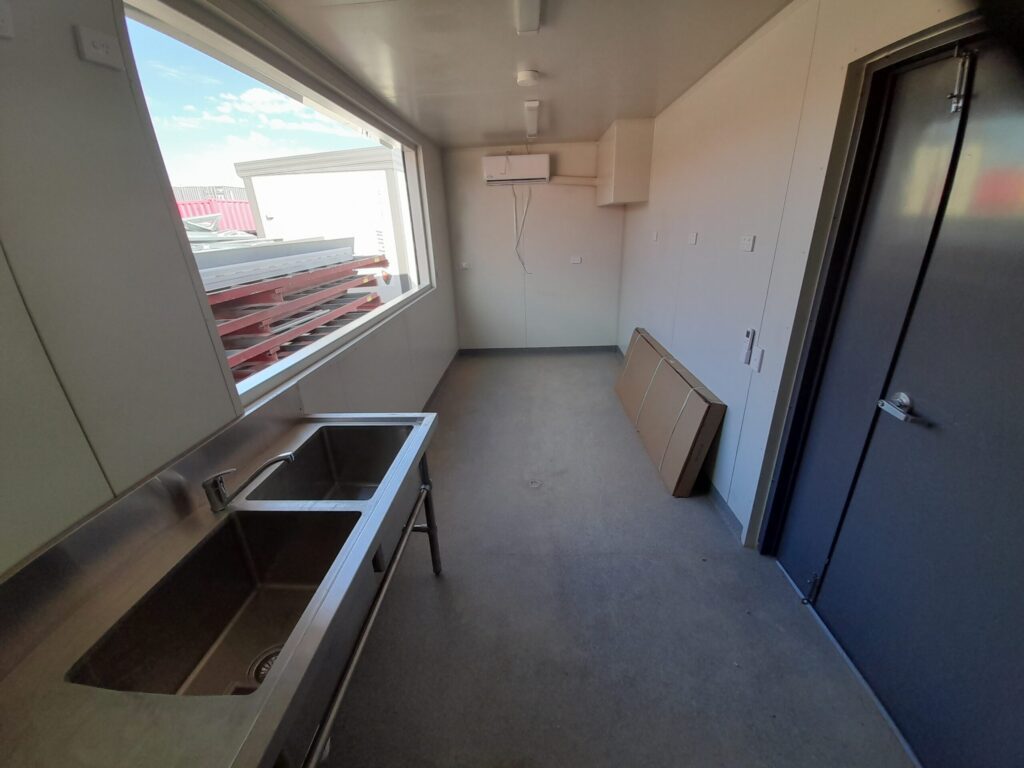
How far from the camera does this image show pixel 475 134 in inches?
144

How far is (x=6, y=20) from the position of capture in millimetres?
710

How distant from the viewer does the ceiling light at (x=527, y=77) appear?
2.13 metres

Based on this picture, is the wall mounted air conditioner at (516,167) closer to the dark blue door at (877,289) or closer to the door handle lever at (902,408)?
the dark blue door at (877,289)

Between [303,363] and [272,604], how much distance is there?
1.02m

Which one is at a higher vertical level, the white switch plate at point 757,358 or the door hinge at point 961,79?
the door hinge at point 961,79

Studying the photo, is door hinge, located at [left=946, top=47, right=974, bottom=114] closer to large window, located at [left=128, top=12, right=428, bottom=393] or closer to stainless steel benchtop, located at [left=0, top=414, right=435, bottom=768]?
stainless steel benchtop, located at [left=0, top=414, right=435, bottom=768]

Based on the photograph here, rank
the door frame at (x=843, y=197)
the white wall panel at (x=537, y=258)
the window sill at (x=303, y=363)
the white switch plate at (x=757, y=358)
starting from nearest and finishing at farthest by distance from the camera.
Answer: the door frame at (x=843, y=197) → the window sill at (x=303, y=363) → the white switch plate at (x=757, y=358) → the white wall panel at (x=537, y=258)

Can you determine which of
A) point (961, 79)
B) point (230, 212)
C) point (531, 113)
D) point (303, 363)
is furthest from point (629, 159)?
point (230, 212)

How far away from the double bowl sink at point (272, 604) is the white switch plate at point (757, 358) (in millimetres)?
1543

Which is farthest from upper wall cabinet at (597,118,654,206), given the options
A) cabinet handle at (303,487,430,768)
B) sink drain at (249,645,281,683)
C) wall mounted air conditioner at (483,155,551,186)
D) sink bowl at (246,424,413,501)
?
sink drain at (249,645,281,683)

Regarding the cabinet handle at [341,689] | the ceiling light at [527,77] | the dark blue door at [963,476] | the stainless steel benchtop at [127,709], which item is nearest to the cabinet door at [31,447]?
the stainless steel benchtop at [127,709]

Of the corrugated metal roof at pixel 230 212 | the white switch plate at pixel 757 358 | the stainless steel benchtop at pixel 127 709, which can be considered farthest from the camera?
the corrugated metal roof at pixel 230 212

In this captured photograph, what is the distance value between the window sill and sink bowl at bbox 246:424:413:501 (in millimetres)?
241

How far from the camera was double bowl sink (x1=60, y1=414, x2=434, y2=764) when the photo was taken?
76 centimetres
